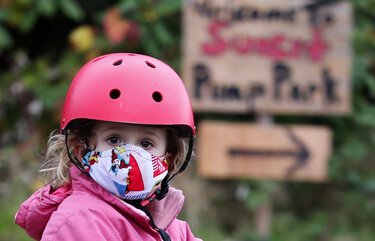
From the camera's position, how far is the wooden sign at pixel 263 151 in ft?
29.3

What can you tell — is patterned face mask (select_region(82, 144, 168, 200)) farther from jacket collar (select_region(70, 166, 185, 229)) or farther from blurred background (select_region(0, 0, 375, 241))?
blurred background (select_region(0, 0, 375, 241))

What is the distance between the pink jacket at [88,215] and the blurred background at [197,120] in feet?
18.4

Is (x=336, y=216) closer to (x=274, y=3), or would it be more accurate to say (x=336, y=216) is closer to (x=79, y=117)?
(x=274, y=3)

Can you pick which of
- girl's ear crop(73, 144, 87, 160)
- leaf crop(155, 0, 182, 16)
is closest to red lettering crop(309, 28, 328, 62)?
leaf crop(155, 0, 182, 16)

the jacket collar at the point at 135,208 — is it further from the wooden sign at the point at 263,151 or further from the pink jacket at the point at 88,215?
Result: the wooden sign at the point at 263,151

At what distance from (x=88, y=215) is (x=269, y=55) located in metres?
6.06

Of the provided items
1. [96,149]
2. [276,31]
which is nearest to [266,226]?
[276,31]

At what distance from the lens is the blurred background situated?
9.37 m

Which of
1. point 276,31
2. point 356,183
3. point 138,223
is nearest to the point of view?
point 138,223

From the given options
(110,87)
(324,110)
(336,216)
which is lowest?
(336,216)

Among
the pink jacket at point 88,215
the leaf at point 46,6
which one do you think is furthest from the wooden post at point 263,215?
the pink jacket at point 88,215

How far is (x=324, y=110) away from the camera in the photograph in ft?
29.9

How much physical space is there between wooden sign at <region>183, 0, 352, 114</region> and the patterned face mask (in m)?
5.54

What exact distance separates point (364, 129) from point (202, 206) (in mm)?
1809
